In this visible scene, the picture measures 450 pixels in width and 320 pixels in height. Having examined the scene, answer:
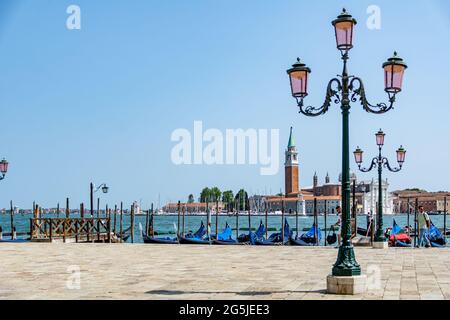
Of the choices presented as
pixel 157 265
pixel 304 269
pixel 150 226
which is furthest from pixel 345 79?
pixel 150 226

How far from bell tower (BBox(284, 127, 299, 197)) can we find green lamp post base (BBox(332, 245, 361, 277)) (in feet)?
397

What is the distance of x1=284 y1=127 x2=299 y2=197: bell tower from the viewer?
129m

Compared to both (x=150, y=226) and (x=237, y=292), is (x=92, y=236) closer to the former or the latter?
(x=150, y=226)

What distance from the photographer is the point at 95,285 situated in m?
8.71

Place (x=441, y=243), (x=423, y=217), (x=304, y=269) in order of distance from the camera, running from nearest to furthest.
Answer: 1. (x=304, y=269)
2. (x=423, y=217)
3. (x=441, y=243)

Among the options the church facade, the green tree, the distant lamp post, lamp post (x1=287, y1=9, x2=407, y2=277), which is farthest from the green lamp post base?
the green tree

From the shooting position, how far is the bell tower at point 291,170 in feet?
423

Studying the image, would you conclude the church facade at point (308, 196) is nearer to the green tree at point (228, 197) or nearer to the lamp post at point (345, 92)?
the green tree at point (228, 197)

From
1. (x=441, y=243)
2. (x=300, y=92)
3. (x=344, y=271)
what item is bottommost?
(x=441, y=243)

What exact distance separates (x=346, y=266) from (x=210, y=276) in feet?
9.38

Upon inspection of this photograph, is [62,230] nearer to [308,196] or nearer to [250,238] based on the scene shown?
[250,238]

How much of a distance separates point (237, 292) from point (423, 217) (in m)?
10.2

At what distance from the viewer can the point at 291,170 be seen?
431ft
